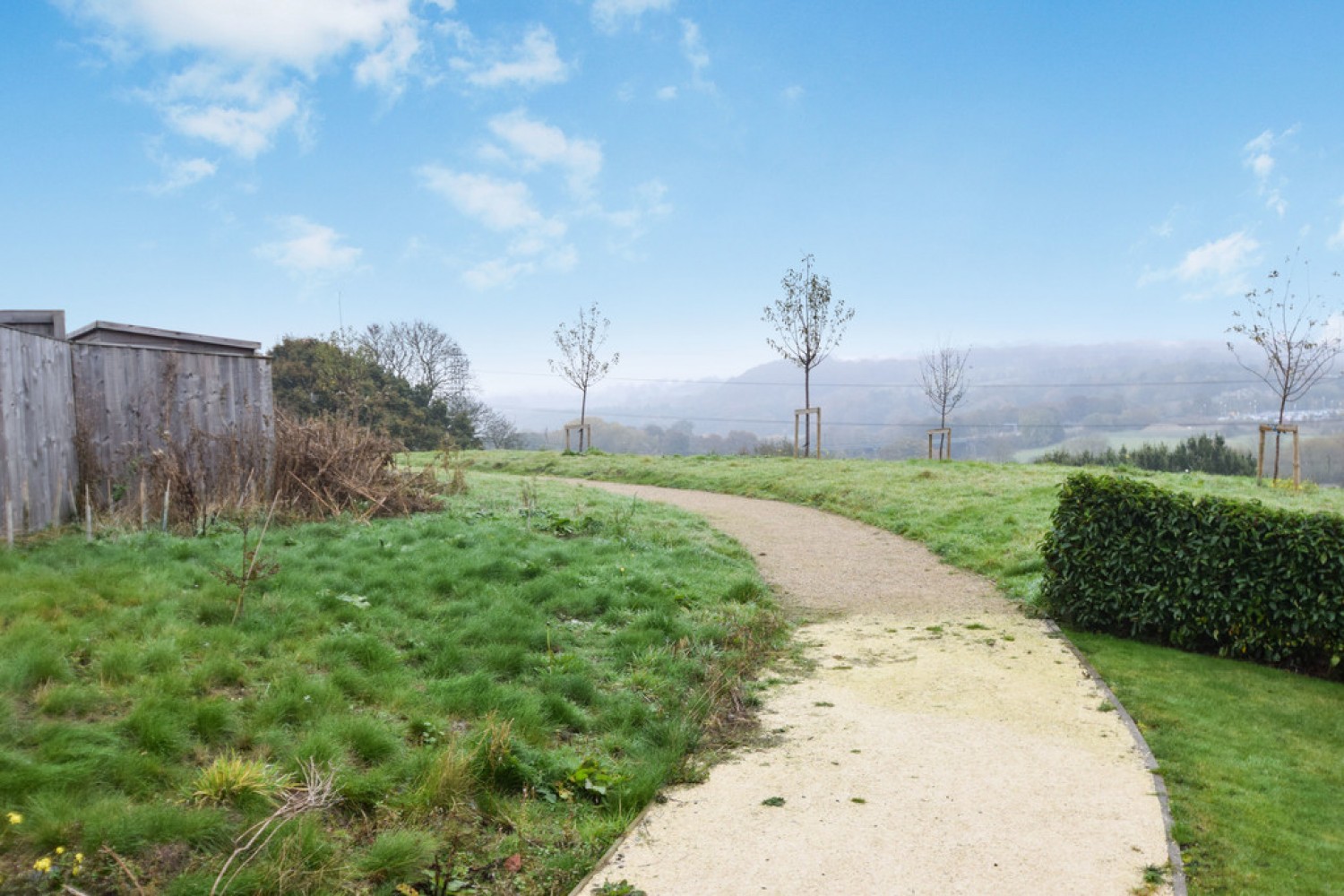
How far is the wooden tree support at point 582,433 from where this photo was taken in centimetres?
2873

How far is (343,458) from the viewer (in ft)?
32.1

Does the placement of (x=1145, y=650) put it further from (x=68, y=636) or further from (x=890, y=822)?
(x=68, y=636)

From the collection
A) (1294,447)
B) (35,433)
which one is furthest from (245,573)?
(1294,447)

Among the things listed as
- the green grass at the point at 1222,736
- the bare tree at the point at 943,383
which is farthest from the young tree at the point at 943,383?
the green grass at the point at 1222,736

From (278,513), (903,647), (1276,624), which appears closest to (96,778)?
(903,647)

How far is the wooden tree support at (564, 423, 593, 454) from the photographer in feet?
94.3

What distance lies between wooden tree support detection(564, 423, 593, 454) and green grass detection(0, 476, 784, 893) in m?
21.4

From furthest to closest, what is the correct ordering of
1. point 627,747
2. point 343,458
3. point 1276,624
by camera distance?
point 343,458
point 1276,624
point 627,747

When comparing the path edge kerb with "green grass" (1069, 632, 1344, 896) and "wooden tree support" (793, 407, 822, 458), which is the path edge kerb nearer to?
"green grass" (1069, 632, 1344, 896)

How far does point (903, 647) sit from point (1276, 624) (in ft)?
9.41

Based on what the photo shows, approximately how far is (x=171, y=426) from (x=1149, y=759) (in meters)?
9.34

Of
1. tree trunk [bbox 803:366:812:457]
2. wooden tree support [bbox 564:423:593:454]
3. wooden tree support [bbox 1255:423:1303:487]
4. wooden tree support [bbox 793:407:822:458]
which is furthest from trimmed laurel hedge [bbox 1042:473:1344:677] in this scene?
wooden tree support [bbox 564:423:593:454]

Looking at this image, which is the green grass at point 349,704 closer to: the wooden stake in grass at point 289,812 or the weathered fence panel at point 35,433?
the wooden stake in grass at point 289,812

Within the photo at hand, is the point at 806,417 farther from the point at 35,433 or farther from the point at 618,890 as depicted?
the point at 618,890
